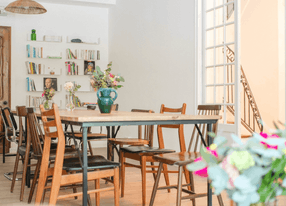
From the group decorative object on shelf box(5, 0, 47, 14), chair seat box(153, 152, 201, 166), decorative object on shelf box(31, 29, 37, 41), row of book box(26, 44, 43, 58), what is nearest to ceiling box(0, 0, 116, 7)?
decorative object on shelf box(31, 29, 37, 41)

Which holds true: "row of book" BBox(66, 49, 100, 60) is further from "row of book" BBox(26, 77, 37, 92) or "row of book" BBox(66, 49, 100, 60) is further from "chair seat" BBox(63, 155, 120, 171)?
"chair seat" BBox(63, 155, 120, 171)

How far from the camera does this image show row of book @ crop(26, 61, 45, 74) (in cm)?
688

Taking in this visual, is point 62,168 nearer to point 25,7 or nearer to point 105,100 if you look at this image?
point 105,100

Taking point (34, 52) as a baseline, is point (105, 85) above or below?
below

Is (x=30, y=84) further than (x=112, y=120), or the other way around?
(x=30, y=84)

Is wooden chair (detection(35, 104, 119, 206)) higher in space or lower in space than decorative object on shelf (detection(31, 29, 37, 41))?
lower

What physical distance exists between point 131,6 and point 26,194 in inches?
177

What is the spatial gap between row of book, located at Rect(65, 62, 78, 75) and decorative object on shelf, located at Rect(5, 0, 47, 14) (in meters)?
1.84

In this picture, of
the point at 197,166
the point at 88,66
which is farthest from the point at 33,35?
the point at 197,166

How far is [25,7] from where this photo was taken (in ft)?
17.2

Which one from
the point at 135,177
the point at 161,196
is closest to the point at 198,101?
the point at 135,177

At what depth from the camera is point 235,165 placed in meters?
0.55

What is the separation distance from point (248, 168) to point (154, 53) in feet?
17.9

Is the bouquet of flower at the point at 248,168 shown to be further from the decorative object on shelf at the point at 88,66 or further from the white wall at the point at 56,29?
the decorative object on shelf at the point at 88,66
